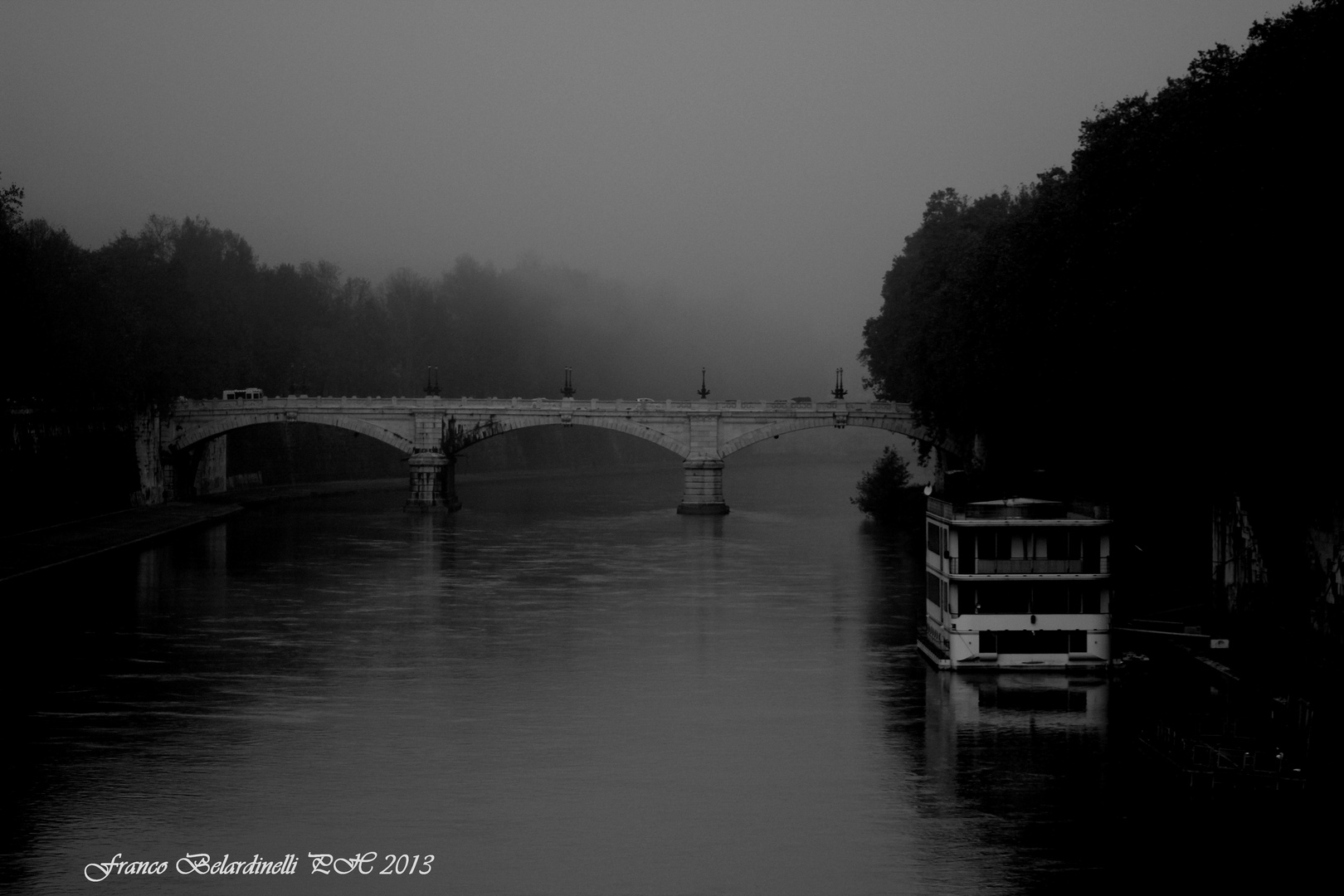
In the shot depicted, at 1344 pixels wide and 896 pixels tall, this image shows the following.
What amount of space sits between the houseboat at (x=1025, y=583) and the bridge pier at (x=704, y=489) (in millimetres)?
59311

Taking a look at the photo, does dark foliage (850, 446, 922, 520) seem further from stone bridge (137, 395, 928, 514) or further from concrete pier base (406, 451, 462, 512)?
concrete pier base (406, 451, 462, 512)

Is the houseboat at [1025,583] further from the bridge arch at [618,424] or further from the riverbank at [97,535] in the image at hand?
the bridge arch at [618,424]

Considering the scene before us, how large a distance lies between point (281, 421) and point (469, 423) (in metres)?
13.0

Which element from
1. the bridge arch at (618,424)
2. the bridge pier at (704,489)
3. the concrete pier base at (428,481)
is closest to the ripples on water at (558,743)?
the bridge pier at (704,489)

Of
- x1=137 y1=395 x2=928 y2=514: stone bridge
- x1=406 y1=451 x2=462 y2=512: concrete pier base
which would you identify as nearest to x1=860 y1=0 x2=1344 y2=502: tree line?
x1=137 y1=395 x2=928 y2=514: stone bridge

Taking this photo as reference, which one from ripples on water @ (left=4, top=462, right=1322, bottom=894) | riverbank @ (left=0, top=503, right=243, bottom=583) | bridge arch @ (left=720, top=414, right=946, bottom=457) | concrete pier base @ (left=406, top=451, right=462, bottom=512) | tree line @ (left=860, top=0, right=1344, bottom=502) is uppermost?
tree line @ (left=860, top=0, right=1344, bottom=502)

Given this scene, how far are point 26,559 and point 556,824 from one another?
45729 mm

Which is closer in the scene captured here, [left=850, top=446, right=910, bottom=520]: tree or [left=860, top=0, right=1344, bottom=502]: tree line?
[left=860, top=0, right=1344, bottom=502]: tree line

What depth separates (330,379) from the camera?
142625 mm

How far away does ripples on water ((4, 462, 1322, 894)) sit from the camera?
2700 centimetres

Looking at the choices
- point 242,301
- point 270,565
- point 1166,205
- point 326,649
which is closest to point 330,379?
point 242,301

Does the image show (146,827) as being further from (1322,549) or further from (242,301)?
(242,301)

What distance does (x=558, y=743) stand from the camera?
115ft

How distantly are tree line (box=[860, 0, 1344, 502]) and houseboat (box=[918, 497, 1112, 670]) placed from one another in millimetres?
6574
